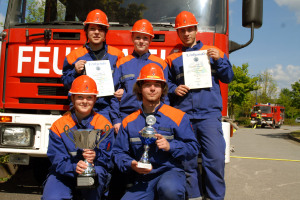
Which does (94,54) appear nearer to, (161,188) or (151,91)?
(151,91)

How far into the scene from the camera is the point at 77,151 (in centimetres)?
297

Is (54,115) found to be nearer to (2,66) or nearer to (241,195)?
(2,66)

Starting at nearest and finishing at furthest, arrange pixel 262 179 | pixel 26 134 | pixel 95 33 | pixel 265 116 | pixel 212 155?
pixel 212 155 → pixel 95 33 → pixel 26 134 → pixel 262 179 → pixel 265 116

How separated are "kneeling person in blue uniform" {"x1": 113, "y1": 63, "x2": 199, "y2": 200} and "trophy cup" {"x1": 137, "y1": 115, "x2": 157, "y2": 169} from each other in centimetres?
4

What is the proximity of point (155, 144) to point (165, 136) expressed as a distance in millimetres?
115

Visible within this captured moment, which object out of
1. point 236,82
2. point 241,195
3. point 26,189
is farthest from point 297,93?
point 26,189

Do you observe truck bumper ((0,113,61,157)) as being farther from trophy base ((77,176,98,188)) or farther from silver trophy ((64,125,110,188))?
trophy base ((77,176,98,188))

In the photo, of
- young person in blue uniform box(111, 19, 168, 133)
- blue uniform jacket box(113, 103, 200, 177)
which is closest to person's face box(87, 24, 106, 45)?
young person in blue uniform box(111, 19, 168, 133)

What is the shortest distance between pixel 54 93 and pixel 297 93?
22.0 meters

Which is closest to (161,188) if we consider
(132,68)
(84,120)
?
(84,120)

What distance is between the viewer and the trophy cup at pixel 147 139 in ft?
8.63

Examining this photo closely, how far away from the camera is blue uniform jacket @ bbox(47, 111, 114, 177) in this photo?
2.82 metres

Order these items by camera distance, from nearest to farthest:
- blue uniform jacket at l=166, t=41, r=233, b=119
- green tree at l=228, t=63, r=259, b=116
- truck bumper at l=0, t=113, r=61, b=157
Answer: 1. blue uniform jacket at l=166, t=41, r=233, b=119
2. truck bumper at l=0, t=113, r=61, b=157
3. green tree at l=228, t=63, r=259, b=116

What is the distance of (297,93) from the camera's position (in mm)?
22844
